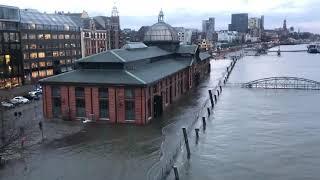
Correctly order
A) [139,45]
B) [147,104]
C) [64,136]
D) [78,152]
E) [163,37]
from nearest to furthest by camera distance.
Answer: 1. [78,152]
2. [64,136]
3. [147,104]
4. [139,45]
5. [163,37]

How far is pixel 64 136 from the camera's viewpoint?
4331 centimetres

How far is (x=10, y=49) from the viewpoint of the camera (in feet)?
274

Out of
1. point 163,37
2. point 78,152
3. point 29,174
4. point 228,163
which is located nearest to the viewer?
point 29,174

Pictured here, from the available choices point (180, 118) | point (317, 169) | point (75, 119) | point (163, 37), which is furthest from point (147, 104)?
point (163, 37)

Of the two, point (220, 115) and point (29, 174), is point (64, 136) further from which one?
point (220, 115)

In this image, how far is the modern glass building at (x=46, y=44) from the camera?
9206 centimetres

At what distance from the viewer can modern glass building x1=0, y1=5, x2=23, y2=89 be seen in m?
80.6

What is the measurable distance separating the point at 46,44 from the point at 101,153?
225ft

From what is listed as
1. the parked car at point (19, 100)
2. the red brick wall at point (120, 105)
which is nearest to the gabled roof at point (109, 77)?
the red brick wall at point (120, 105)

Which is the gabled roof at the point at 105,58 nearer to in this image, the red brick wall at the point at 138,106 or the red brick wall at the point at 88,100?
the red brick wall at the point at 88,100

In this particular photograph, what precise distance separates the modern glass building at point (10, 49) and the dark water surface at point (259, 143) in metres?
45.1

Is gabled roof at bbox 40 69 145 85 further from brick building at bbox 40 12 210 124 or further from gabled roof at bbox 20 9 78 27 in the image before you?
gabled roof at bbox 20 9 78 27

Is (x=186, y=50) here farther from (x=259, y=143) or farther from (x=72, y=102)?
(x=259, y=143)

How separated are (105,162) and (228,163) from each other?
10562 mm
